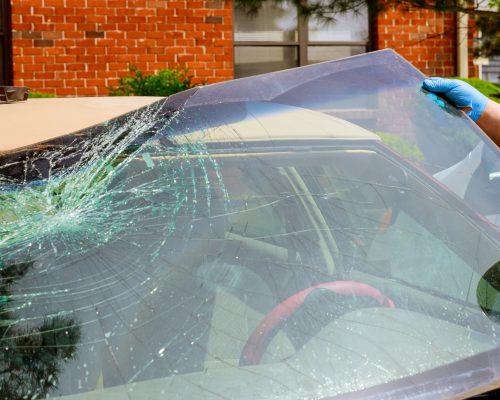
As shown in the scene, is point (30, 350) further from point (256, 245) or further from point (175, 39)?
point (175, 39)

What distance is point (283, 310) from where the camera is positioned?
1.80 metres

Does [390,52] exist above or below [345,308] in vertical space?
above

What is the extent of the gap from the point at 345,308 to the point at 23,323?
2.10ft

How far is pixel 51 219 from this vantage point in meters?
1.94

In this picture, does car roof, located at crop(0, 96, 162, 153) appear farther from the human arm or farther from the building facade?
the building facade

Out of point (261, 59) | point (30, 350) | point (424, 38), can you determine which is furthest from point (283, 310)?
point (424, 38)

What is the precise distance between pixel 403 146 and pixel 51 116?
104 centimetres

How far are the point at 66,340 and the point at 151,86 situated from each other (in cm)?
725

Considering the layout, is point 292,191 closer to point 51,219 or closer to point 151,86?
point 51,219

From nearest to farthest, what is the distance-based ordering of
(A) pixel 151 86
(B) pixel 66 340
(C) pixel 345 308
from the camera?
(B) pixel 66 340
(C) pixel 345 308
(A) pixel 151 86

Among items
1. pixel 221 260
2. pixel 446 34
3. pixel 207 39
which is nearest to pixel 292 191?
pixel 221 260

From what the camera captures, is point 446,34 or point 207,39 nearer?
point 207,39

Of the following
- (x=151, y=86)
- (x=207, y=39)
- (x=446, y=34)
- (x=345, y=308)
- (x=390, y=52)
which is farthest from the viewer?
(x=446, y=34)

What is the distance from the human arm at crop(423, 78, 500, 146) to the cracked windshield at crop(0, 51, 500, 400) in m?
0.05
